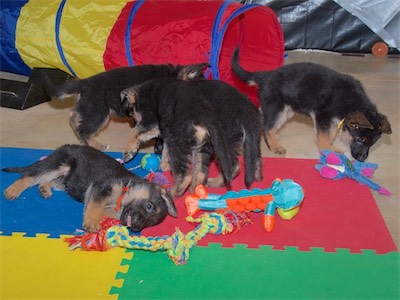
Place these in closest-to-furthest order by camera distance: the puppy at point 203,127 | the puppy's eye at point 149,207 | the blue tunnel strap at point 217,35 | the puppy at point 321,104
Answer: the puppy's eye at point 149,207
the puppy at point 203,127
the puppy at point 321,104
the blue tunnel strap at point 217,35

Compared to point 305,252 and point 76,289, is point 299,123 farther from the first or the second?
point 76,289

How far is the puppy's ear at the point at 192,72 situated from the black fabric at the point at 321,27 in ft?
13.9

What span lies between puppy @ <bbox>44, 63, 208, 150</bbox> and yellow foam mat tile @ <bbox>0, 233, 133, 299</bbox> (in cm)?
150

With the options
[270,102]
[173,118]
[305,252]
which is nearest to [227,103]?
[173,118]

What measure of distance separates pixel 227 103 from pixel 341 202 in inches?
48.8

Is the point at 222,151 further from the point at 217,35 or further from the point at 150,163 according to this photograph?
the point at 217,35

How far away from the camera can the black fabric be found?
8672 millimetres

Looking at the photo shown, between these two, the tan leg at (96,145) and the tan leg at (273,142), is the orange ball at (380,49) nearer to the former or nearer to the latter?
the tan leg at (273,142)

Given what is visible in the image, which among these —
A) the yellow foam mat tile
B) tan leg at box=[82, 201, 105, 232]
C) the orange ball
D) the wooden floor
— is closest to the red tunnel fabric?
the wooden floor

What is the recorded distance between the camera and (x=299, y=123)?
5.79 m

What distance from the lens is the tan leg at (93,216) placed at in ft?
11.0

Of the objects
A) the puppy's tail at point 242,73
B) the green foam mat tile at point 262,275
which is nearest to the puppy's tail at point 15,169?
the green foam mat tile at point 262,275

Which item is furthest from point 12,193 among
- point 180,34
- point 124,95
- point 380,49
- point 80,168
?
point 380,49

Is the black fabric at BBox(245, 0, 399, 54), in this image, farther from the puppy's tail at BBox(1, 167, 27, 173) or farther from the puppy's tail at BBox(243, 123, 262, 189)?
the puppy's tail at BBox(1, 167, 27, 173)
